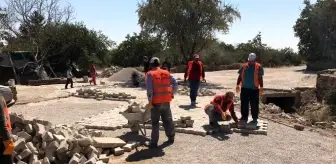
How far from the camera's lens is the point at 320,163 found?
6629mm

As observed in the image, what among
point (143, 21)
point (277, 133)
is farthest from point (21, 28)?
point (277, 133)

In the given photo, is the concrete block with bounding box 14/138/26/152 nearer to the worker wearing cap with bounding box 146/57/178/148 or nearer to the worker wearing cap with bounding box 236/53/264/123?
the worker wearing cap with bounding box 146/57/178/148

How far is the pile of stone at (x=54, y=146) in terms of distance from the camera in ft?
19.5

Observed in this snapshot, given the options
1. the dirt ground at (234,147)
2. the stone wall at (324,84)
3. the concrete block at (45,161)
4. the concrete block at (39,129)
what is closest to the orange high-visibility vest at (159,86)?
the dirt ground at (234,147)

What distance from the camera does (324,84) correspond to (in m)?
17.7

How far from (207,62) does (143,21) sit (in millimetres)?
12456

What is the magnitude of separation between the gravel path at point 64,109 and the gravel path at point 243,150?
273 cm

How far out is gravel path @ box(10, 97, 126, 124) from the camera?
10.8 metres

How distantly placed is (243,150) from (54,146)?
327 cm

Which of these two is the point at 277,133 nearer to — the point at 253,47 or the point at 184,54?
the point at 184,54

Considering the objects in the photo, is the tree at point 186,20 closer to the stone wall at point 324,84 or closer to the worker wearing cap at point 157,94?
the stone wall at point 324,84

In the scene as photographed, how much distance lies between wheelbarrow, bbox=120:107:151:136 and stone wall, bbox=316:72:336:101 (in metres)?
11.5

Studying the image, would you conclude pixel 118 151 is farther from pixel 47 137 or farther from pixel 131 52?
pixel 131 52

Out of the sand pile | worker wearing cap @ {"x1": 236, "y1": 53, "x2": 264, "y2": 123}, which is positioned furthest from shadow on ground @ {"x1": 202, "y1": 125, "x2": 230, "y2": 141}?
the sand pile
